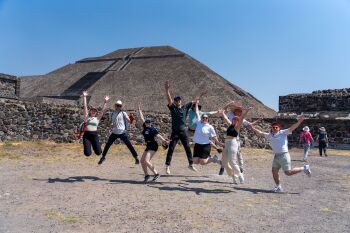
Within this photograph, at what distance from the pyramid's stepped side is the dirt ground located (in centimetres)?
3049

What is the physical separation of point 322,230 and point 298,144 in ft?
64.4

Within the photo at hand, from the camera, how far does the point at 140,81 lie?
173ft

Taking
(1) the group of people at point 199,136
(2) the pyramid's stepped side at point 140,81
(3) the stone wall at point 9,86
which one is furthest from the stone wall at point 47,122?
(2) the pyramid's stepped side at point 140,81

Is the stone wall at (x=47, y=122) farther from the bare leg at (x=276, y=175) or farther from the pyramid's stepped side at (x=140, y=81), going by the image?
the pyramid's stepped side at (x=140, y=81)

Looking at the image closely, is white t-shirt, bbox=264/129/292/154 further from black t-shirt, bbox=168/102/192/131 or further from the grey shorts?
black t-shirt, bbox=168/102/192/131

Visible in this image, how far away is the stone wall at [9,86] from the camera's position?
2677 cm

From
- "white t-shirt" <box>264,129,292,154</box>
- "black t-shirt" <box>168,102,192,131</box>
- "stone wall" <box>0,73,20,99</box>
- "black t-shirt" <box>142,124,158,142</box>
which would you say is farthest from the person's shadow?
"stone wall" <box>0,73,20,99</box>

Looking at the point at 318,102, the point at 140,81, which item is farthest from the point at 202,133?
the point at 140,81

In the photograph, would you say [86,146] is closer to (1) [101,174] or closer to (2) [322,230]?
(1) [101,174]

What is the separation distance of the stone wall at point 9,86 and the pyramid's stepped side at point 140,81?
18010mm

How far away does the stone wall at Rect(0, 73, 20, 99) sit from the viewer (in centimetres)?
2677

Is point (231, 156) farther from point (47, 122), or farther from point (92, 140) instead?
point (47, 122)

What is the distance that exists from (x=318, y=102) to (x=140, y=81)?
3025cm

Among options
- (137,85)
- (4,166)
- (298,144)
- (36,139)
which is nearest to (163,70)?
(137,85)
